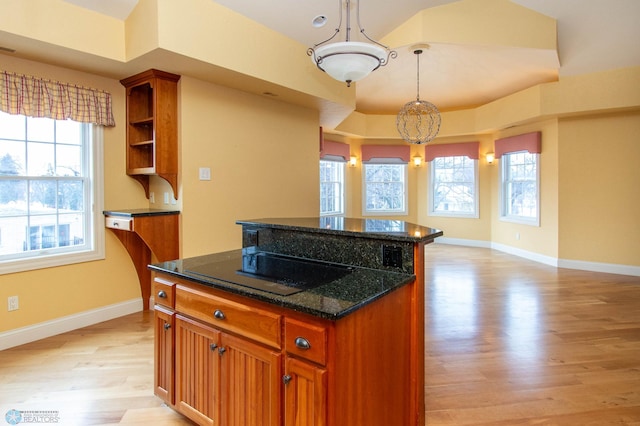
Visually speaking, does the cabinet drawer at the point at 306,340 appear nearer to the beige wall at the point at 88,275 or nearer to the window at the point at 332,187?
the beige wall at the point at 88,275

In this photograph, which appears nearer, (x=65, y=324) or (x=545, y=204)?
(x=65, y=324)

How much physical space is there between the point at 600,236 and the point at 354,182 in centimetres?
452

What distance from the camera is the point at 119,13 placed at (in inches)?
119

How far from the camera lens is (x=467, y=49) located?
4.62m

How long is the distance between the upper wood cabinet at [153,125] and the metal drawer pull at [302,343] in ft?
8.51

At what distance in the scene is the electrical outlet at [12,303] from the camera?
9.73 ft

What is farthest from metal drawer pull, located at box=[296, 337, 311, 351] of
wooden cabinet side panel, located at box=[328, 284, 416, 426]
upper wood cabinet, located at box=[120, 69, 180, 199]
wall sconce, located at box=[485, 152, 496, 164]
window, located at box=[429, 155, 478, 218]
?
window, located at box=[429, 155, 478, 218]

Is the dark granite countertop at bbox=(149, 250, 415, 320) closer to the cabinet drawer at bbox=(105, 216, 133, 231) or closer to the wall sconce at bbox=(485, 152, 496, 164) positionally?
the cabinet drawer at bbox=(105, 216, 133, 231)

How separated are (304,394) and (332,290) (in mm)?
404

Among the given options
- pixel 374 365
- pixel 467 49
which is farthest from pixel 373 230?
pixel 467 49

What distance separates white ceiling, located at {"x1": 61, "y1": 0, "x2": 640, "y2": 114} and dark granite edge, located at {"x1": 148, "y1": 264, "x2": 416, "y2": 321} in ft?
8.38

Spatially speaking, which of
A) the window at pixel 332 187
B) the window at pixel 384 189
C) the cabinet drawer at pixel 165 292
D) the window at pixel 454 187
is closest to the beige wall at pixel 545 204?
the window at pixel 454 187

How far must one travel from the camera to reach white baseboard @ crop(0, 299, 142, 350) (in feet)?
9.75

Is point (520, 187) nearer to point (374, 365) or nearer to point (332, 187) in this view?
point (332, 187)
